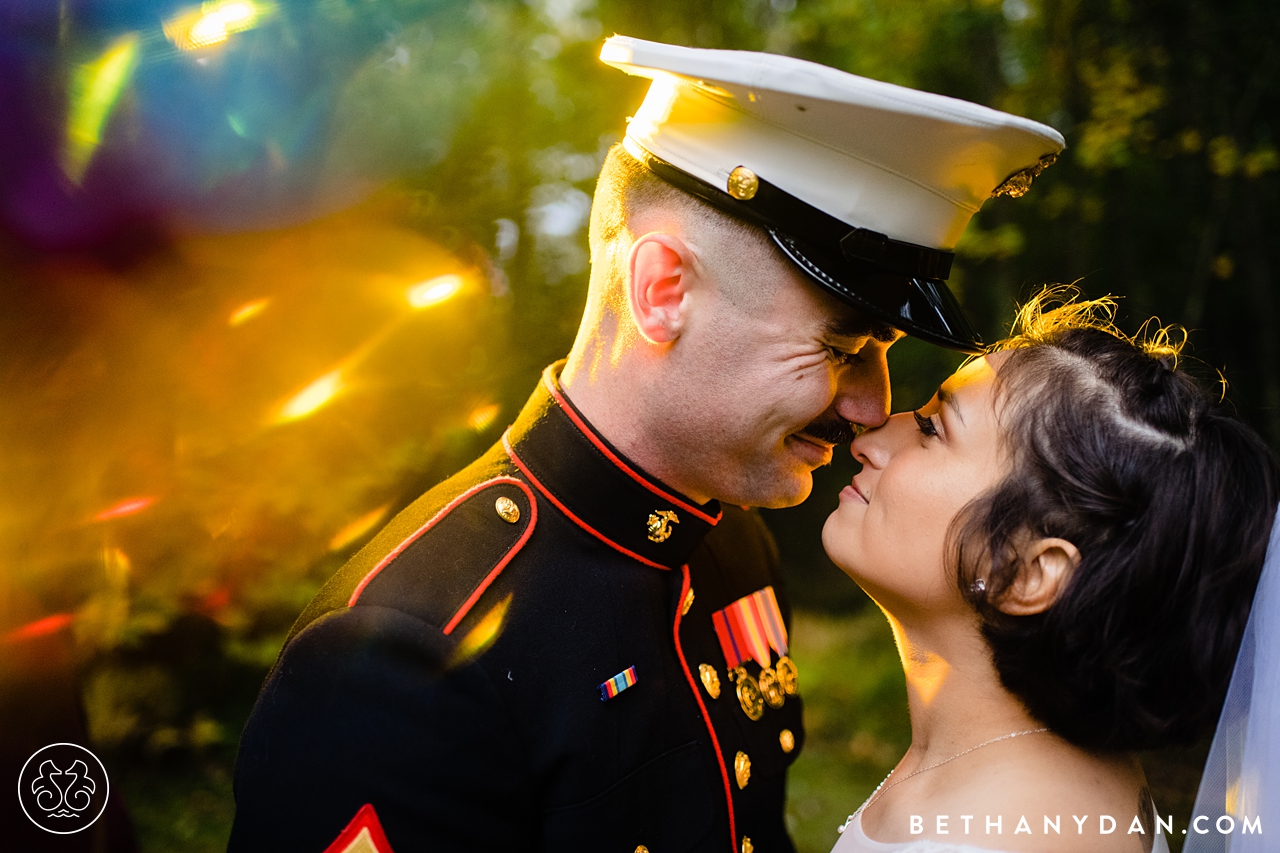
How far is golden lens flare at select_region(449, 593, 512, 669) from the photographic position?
1.60 m

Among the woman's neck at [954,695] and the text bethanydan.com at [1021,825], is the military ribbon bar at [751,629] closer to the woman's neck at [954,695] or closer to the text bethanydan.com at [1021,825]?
the woman's neck at [954,695]

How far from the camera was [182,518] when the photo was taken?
339 cm

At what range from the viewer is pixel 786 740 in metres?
2.13

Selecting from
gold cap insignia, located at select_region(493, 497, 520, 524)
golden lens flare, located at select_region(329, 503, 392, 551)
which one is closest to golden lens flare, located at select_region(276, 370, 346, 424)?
golden lens flare, located at select_region(329, 503, 392, 551)

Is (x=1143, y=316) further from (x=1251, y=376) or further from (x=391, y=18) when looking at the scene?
(x=391, y=18)

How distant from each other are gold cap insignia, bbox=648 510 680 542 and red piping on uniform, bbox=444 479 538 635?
26 centimetres

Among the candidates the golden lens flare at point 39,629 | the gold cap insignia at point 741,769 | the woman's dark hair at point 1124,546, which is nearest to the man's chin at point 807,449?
the woman's dark hair at point 1124,546

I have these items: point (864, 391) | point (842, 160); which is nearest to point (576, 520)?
point (864, 391)

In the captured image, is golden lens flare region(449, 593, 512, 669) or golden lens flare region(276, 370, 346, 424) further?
golden lens flare region(276, 370, 346, 424)

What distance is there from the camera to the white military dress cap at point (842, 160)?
62.2 inches

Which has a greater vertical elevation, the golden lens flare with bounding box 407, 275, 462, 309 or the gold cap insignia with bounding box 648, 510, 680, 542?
the gold cap insignia with bounding box 648, 510, 680, 542

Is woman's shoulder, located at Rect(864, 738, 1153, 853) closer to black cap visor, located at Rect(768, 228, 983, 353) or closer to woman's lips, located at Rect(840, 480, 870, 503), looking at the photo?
woman's lips, located at Rect(840, 480, 870, 503)

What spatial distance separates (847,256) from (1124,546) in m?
0.81

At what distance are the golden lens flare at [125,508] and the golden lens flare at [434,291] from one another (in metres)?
1.28
